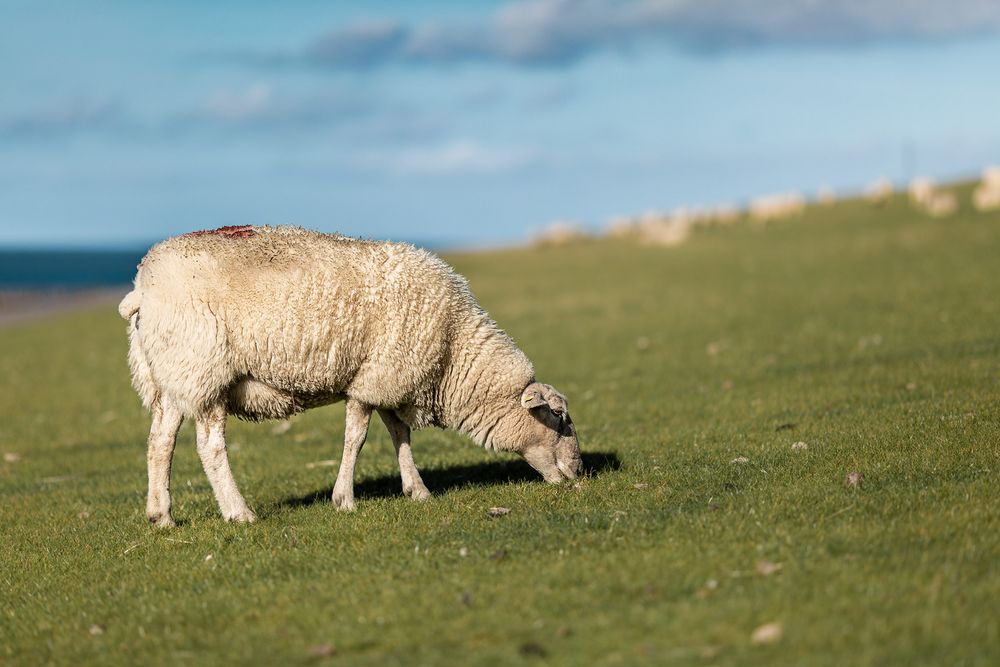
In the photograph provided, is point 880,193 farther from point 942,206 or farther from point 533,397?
point 533,397

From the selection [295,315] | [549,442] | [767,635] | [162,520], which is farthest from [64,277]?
[767,635]

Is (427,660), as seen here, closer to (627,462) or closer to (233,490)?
(233,490)

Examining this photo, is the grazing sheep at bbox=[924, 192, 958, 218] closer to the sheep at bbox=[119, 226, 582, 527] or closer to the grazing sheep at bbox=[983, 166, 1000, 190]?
the grazing sheep at bbox=[983, 166, 1000, 190]

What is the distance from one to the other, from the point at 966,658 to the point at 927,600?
2.28 ft

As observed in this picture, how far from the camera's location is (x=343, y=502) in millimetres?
9555

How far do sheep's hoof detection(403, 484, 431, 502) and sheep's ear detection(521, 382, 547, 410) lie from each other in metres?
1.22

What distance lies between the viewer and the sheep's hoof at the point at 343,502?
950cm

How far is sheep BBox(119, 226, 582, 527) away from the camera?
9.12 m

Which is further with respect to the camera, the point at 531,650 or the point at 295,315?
the point at 295,315

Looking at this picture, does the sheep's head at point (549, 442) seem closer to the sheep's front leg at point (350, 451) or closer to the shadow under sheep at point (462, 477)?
the shadow under sheep at point (462, 477)

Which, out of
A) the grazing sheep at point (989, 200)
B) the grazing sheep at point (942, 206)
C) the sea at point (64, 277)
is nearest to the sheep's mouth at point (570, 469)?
the sea at point (64, 277)

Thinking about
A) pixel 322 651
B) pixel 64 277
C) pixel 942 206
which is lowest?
pixel 64 277

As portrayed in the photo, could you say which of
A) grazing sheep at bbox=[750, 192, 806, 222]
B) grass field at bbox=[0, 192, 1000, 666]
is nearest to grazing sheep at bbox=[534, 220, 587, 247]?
grazing sheep at bbox=[750, 192, 806, 222]

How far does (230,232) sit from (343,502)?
263 centimetres
